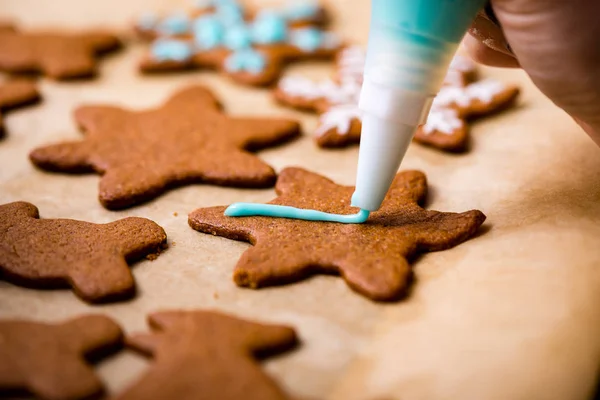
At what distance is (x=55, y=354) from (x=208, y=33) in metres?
1.06

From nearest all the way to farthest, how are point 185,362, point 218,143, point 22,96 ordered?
point 185,362 < point 218,143 < point 22,96

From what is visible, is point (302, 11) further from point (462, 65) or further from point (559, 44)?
point (559, 44)

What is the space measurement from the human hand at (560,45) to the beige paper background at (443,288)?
19 centimetres

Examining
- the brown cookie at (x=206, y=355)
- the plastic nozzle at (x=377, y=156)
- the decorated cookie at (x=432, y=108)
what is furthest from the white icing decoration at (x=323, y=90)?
the brown cookie at (x=206, y=355)

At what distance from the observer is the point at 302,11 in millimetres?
1682

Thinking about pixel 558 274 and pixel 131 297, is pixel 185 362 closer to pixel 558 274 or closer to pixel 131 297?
pixel 131 297

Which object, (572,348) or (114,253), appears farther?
(114,253)

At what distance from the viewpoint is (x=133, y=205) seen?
1047 mm

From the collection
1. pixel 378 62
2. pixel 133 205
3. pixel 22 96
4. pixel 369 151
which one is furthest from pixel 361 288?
pixel 22 96

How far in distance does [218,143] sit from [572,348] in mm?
687

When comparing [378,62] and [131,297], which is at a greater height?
[378,62]

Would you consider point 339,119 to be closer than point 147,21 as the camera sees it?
Yes

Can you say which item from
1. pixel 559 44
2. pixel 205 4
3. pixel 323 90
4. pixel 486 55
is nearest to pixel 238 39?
pixel 205 4

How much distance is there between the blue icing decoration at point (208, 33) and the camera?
1582 mm
